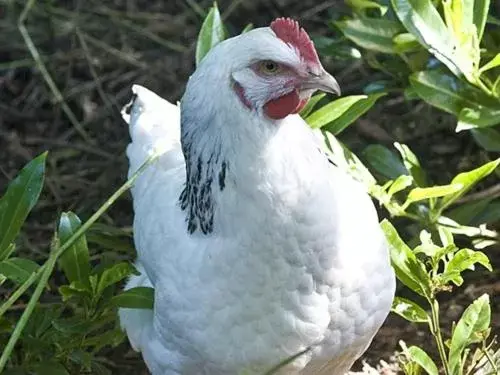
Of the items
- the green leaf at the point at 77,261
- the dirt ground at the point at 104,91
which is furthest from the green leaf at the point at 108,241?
the dirt ground at the point at 104,91

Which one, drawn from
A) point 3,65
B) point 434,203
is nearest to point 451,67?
point 434,203

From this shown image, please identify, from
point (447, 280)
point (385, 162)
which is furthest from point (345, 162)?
point (447, 280)

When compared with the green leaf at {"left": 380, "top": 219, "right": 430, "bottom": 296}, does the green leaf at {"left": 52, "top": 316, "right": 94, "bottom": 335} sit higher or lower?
lower

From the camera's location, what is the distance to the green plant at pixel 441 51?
219 cm

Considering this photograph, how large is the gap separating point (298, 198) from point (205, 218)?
0.57ft

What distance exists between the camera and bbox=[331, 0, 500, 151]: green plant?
219 cm

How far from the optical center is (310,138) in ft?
6.15

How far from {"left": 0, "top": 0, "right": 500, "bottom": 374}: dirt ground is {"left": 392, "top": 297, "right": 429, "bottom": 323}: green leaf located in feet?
2.59

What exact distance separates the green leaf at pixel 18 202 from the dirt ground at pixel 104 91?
820 mm

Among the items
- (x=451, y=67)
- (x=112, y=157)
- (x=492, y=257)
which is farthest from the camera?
(x=112, y=157)

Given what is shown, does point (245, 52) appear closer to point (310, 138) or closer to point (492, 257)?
point (310, 138)

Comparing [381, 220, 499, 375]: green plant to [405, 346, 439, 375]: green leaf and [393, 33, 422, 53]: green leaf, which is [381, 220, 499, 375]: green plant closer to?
[405, 346, 439, 375]: green leaf

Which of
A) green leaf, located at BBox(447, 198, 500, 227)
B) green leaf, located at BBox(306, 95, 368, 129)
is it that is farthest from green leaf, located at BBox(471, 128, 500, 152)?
green leaf, located at BBox(306, 95, 368, 129)

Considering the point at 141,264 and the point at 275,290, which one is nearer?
the point at 275,290
